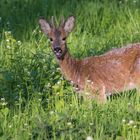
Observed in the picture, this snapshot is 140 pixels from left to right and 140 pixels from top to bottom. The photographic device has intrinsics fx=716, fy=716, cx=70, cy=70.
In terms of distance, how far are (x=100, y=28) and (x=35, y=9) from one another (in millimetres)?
1496

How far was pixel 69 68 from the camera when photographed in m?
8.73

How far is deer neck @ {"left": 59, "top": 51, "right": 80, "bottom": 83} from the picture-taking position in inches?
343

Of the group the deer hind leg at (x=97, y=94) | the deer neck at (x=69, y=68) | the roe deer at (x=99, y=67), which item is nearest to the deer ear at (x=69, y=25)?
the roe deer at (x=99, y=67)

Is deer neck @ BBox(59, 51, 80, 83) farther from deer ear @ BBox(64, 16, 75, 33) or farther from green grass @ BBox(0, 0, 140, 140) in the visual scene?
deer ear @ BBox(64, 16, 75, 33)

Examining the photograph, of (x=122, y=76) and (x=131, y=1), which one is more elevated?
(x=131, y=1)

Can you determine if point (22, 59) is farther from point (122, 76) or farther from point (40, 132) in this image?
point (40, 132)

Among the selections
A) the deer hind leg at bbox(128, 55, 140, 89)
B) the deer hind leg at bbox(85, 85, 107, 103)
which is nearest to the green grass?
the deer hind leg at bbox(85, 85, 107, 103)

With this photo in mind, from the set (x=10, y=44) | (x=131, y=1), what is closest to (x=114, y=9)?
(x=131, y=1)

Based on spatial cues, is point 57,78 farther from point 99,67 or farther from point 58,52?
point 99,67

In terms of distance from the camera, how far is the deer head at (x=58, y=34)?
8.42 m

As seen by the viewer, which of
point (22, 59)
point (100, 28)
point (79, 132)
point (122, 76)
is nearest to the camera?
point (79, 132)

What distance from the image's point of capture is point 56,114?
23.2 feet

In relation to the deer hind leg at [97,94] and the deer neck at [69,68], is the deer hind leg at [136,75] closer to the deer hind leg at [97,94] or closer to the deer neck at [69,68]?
the deer hind leg at [97,94]

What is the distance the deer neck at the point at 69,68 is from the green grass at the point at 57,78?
0.11 m
